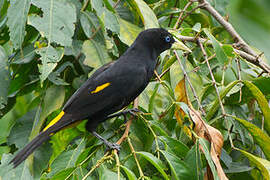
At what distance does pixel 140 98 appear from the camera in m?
2.85

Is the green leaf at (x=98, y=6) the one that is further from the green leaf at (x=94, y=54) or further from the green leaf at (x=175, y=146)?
the green leaf at (x=175, y=146)

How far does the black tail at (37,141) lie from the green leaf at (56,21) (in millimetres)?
469

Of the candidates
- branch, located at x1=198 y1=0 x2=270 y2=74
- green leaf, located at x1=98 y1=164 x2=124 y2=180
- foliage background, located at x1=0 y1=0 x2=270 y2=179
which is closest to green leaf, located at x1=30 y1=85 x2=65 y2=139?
foliage background, located at x1=0 y1=0 x2=270 y2=179

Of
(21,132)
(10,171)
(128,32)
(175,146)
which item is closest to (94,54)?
(128,32)

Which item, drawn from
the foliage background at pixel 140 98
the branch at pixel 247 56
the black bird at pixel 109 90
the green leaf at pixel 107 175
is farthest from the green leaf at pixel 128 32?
the green leaf at pixel 107 175

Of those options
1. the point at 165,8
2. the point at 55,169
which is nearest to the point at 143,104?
the point at 55,169

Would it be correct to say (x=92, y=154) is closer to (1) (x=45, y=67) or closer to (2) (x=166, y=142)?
(2) (x=166, y=142)

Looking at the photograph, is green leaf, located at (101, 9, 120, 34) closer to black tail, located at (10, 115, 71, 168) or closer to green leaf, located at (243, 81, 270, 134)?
black tail, located at (10, 115, 71, 168)

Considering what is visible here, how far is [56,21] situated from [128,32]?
0.69 meters

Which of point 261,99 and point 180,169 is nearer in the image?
point 180,169

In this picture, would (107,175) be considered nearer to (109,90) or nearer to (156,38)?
(109,90)

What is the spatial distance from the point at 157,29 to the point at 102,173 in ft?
4.41

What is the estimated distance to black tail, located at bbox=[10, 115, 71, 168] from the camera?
233cm

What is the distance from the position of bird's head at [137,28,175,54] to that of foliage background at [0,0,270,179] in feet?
0.25
